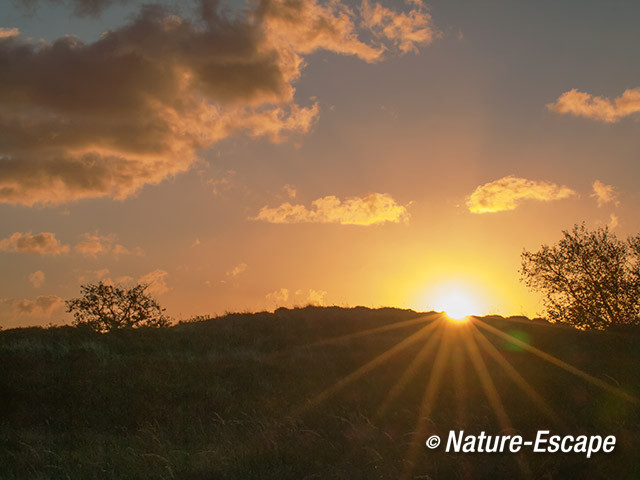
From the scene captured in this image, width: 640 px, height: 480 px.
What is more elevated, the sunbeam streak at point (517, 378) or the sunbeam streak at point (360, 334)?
the sunbeam streak at point (360, 334)

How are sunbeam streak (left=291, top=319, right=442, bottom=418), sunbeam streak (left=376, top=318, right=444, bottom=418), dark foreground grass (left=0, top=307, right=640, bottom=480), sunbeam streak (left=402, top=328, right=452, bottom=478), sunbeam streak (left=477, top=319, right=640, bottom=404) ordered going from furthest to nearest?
sunbeam streak (left=376, top=318, right=444, bottom=418), sunbeam streak (left=291, top=319, right=442, bottom=418), sunbeam streak (left=477, top=319, right=640, bottom=404), sunbeam streak (left=402, top=328, right=452, bottom=478), dark foreground grass (left=0, top=307, right=640, bottom=480)

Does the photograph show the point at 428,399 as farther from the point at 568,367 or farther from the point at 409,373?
the point at 568,367

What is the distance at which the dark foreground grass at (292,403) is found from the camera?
9.76 metres

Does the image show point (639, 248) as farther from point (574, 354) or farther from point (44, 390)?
point (44, 390)

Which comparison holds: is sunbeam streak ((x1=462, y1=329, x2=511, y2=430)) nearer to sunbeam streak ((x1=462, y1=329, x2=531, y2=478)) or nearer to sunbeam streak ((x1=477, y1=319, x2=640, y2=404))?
sunbeam streak ((x1=462, y1=329, x2=531, y2=478))

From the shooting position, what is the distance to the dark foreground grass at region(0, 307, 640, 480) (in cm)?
976

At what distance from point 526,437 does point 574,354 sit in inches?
330

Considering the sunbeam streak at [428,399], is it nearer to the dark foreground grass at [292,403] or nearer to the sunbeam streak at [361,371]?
the dark foreground grass at [292,403]

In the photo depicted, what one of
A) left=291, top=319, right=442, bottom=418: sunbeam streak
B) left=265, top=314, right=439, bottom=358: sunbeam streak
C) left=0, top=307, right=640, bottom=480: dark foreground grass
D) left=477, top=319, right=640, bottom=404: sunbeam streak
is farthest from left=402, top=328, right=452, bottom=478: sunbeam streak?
left=265, top=314, right=439, bottom=358: sunbeam streak

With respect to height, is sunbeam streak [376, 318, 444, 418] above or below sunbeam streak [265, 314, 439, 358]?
below

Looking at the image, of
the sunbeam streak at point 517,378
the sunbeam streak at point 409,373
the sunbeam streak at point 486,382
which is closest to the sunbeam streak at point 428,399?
the sunbeam streak at point 409,373

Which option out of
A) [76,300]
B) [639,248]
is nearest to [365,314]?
[639,248]

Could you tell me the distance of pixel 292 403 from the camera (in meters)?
14.9

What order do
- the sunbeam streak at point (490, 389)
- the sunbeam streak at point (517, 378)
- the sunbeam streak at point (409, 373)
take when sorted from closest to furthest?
the sunbeam streak at point (490, 389) < the sunbeam streak at point (517, 378) < the sunbeam streak at point (409, 373)
